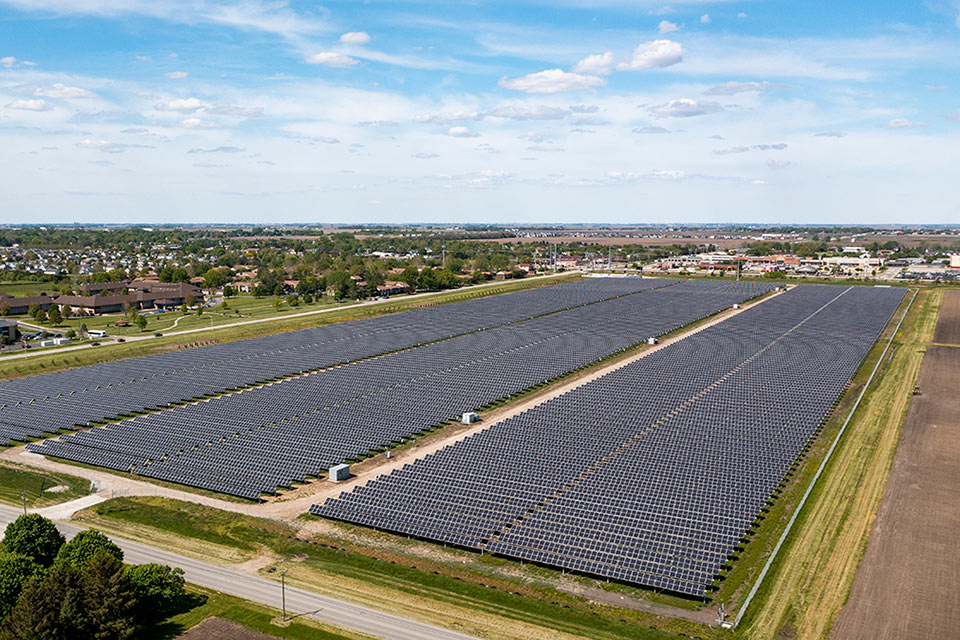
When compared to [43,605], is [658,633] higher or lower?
lower

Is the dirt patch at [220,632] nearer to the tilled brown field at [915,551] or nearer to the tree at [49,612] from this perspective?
the tree at [49,612]

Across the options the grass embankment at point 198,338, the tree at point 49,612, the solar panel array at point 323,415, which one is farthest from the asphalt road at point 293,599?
the grass embankment at point 198,338

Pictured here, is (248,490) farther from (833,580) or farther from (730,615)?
(833,580)

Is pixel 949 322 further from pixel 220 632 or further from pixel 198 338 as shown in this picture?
pixel 220 632

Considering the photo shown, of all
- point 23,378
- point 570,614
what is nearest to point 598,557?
point 570,614

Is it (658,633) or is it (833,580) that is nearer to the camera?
(658,633)
